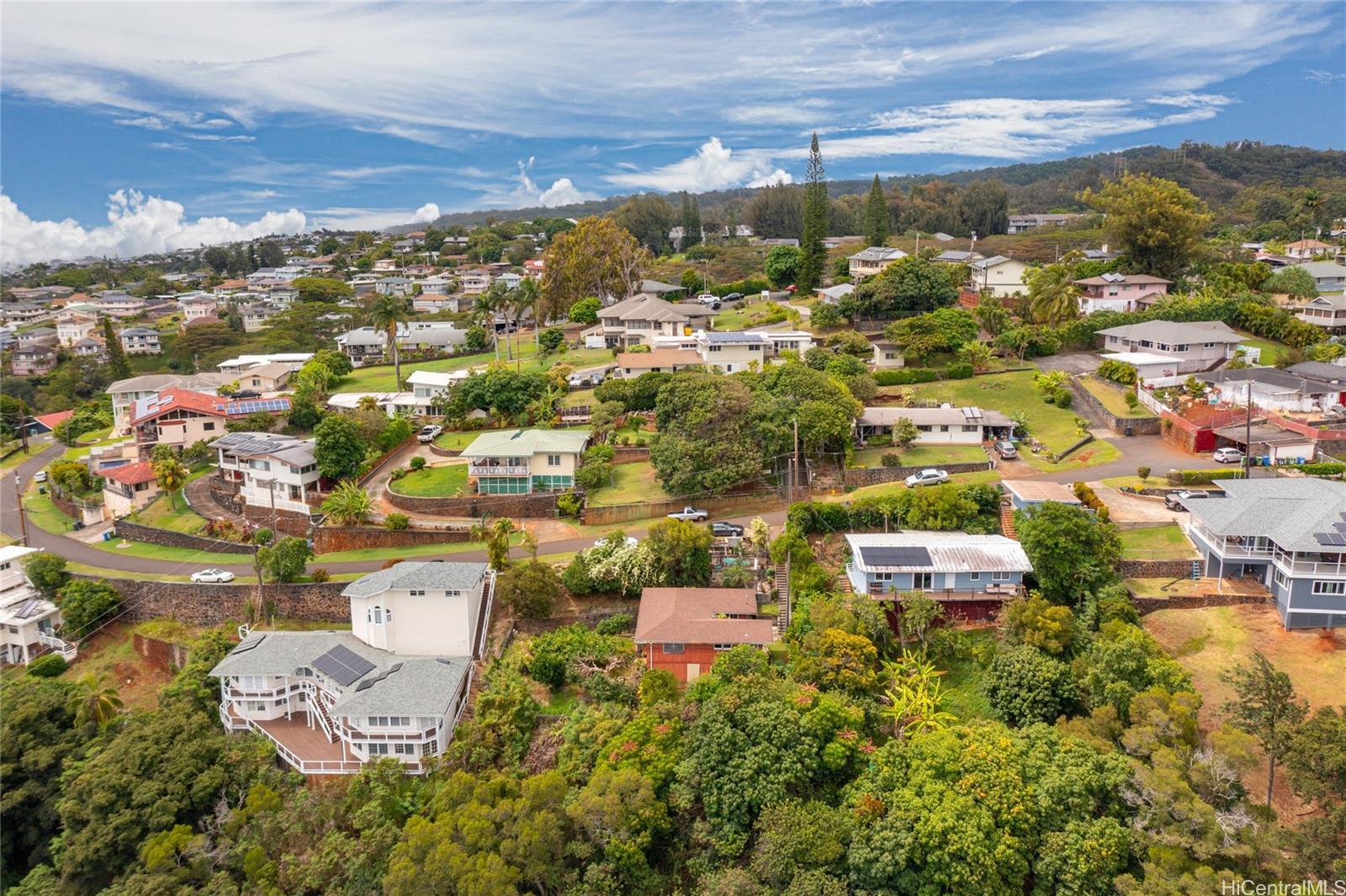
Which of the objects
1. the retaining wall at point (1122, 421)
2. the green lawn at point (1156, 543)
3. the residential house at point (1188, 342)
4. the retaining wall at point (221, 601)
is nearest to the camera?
the green lawn at point (1156, 543)

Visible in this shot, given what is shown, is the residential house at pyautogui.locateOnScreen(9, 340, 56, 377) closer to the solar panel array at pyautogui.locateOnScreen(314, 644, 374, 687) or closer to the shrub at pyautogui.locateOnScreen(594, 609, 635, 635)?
the solar panel array at pyautogui.locateOnScreen(314, 644, 374, 687)

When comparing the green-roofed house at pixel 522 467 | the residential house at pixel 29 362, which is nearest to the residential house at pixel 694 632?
the green-roofed house at pixel 522 467

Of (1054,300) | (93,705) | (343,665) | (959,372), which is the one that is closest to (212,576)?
(93,705)

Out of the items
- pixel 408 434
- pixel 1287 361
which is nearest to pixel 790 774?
pixel 408 434

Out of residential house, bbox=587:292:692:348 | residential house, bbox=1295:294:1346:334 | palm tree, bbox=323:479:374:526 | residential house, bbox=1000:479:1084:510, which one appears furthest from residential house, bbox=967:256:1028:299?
palm tree, bbox=323:479:374:526

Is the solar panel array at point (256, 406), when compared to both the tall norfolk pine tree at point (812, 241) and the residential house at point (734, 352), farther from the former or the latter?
the tall norfolk pine tree at point (812, 241)
